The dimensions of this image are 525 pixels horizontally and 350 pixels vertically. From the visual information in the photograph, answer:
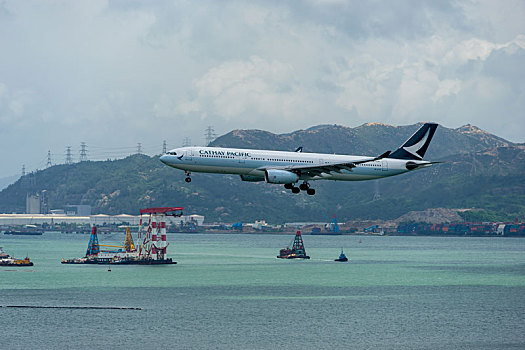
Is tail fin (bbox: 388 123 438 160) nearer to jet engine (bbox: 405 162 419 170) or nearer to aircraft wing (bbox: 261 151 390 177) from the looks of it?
jet engine (bbox: 405 162 419 170)

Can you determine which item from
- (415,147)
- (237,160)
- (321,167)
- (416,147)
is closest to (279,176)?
(237,160)

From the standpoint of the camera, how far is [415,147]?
158 m

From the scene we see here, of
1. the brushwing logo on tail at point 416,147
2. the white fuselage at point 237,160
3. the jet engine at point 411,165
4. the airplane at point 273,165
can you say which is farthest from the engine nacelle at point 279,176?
the brushwing logo on tail at point 416,147

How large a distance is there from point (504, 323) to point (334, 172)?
80.3 meters

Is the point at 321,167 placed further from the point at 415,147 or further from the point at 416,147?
the point at 416,147

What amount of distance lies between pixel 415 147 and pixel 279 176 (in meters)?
43.0

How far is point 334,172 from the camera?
441ft

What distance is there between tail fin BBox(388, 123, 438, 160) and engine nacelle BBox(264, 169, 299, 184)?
3597cm


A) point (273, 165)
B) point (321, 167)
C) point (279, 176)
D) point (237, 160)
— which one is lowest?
point (279, 176)

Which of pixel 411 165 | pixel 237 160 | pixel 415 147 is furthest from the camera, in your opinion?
pixel 415 147

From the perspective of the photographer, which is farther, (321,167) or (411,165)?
(411,165)

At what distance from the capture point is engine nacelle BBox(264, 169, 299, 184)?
126 meters

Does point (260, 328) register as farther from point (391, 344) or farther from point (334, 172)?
point (334, 172)

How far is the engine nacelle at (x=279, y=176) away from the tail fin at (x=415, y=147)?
118 ft
